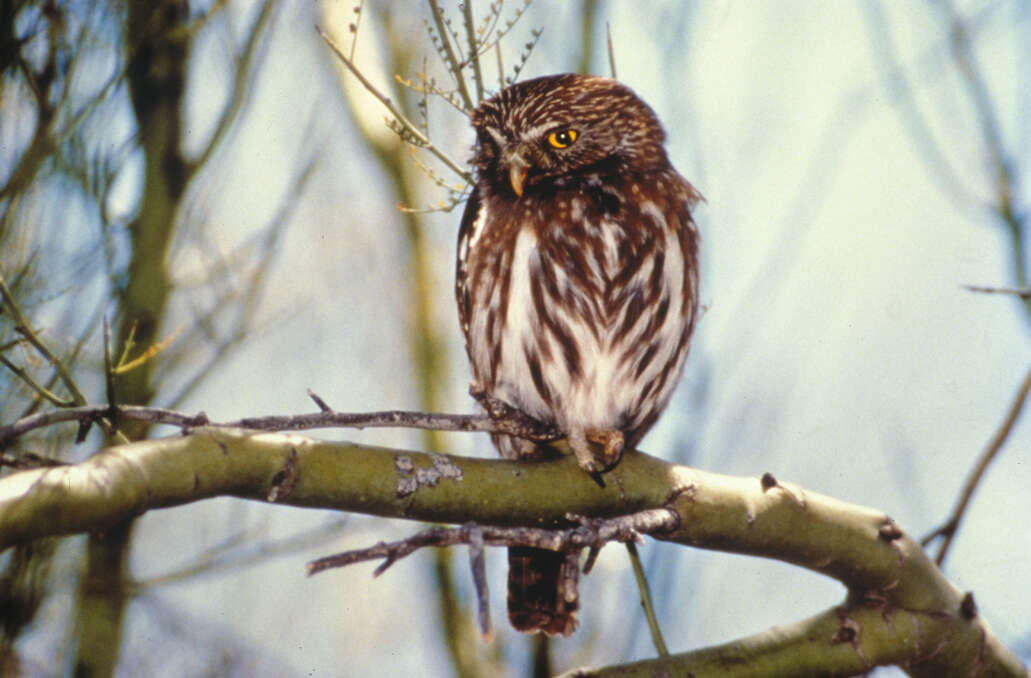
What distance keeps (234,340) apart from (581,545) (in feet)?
5.34

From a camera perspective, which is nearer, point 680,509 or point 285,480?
point 285,480

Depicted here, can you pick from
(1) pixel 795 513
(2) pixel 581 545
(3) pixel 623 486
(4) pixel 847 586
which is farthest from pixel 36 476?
(4) pixel 847 586

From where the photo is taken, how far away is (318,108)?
362cm

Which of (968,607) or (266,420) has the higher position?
(266,420)

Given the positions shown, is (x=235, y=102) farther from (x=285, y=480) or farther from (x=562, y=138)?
(x=285, y=480)

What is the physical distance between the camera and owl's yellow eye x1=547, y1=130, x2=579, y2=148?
11.8ft

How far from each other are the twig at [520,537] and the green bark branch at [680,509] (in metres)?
0.13

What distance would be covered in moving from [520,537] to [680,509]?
0.78m

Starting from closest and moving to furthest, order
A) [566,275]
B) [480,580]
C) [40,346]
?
1. [480,580]
2. [40,346]
3. [566,275]

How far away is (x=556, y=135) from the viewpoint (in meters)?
3.62

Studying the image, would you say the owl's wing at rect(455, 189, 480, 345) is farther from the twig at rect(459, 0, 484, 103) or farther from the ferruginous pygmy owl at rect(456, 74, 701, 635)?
the twig at rect(459, 0, 484, 103)

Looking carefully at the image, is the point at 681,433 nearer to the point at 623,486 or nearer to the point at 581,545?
the point at 623,486

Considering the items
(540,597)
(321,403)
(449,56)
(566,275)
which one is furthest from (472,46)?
(540,597)

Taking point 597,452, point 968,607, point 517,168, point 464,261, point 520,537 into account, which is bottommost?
point 968,607
